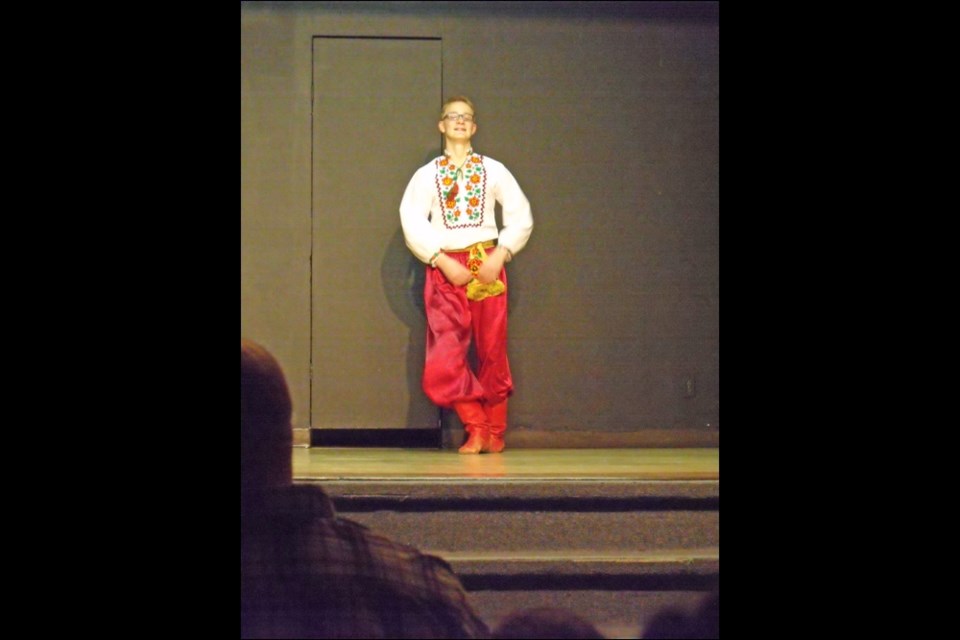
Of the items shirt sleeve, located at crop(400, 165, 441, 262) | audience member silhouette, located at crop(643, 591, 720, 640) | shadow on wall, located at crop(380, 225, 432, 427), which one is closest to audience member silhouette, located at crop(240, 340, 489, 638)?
audience member silhouette, located at crop(643, 591, 720, 640)

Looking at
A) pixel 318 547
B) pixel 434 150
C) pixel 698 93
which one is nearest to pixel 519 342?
pixel 434 150

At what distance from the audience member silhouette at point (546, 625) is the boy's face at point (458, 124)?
2.22 m

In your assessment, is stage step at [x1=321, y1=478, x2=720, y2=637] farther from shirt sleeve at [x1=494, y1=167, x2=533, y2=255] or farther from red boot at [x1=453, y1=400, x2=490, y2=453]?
shirt sleeve at [x1=494, y1=167, x2=533, y2=255]

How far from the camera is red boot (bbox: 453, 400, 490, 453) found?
15.7 ft

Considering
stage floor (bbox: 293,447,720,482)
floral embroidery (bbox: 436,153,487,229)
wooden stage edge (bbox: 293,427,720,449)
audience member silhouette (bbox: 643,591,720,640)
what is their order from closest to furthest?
1. audience member silhouette (bbox: 643,591,720,640)
2. stage floor (bbox: 293,447,720,482)
3. floral embroidery (bbox: 436,153,487,229)
4. wooden stage edge (bbox: 293,427,720,449)

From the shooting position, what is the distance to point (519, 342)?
5324mm

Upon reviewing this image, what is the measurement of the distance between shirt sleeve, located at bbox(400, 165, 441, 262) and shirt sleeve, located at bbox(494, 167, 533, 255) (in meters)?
0.30

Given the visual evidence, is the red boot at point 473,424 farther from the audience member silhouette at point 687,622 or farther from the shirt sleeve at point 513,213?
the audience member silhouette at point 687,622

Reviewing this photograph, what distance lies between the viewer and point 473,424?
15.8 feet

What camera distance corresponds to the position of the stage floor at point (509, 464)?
13.0 ft

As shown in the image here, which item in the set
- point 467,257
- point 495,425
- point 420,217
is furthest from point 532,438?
point 420,217

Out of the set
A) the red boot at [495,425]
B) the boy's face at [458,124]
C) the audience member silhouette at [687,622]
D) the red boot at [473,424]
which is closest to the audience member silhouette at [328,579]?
the audience member silhouette at [687,622]

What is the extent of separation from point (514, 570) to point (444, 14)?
2.90 m

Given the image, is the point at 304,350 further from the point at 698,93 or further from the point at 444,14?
the point at 698,93
